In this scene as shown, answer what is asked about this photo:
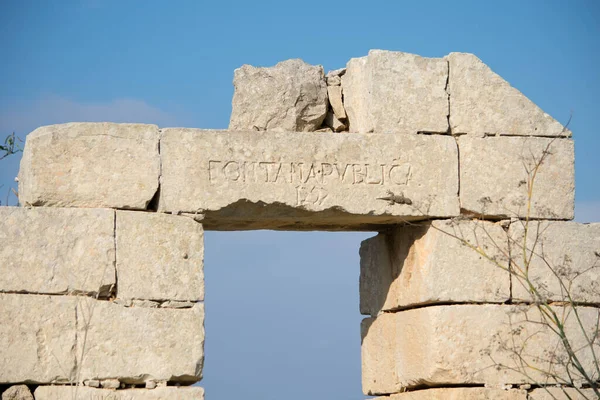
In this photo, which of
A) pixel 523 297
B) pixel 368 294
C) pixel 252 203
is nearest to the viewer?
pixel 252 203

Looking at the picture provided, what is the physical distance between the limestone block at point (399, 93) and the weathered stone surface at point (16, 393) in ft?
10.3

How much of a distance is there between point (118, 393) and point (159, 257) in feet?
3.19

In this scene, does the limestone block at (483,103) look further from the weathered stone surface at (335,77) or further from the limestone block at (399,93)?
the weathered stone surface at (335,77)

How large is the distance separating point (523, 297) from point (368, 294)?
1583 millimetres

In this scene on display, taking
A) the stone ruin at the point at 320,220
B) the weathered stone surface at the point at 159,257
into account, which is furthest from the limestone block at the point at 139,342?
the weathered stone surface at the point at 159,257

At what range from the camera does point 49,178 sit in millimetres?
6684

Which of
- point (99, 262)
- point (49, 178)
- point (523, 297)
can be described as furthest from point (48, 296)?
point (523, 297)

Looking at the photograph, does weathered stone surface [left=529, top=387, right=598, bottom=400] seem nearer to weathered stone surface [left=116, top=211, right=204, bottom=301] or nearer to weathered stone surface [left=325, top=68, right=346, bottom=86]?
weathered stone surface [left=116, top=211, right=204, bottom=301]

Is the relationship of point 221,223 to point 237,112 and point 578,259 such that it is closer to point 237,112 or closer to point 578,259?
point 237,112

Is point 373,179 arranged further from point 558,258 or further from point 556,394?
point 556,394

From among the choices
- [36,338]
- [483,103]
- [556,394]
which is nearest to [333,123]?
[483,103]

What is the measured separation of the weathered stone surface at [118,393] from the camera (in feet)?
21.2

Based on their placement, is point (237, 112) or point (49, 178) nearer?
point (49, 178)

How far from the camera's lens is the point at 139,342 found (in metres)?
6.67
